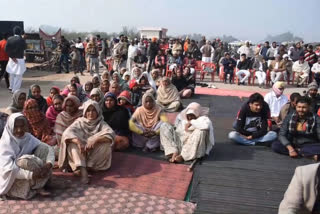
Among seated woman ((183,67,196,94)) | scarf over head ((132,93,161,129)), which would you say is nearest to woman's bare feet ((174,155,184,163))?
scarf over head ((132,93,161,129))

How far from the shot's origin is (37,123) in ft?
13.9

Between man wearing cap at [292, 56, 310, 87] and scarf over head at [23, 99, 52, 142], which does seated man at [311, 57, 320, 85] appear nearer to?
man wearing cap at [292, 56, 310, 87]

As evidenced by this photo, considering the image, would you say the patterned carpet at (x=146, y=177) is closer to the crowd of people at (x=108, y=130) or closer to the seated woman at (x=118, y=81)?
the crowd of people at (x=108, y=130)

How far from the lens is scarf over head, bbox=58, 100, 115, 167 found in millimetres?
3764

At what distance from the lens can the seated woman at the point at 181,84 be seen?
8398mm

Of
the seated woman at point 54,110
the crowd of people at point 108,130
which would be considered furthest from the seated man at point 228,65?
the seated woman at point 54,110

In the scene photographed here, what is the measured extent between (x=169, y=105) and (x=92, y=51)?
18.0ft

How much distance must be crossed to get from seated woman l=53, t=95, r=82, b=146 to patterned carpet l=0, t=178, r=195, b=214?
948 millimetres

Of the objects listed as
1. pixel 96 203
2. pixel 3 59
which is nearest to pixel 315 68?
pixel 3 59

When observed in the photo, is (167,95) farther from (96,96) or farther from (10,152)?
(10,152)

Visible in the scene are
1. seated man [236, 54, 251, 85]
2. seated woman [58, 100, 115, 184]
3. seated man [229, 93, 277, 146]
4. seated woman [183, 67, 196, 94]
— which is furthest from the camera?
seated man [236, 54, 251, 85]

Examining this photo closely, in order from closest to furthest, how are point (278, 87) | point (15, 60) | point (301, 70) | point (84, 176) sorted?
point (84, 176), point (278, 87), point (15, 60), point (301, 70)

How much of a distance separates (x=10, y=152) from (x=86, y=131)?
3.01ft

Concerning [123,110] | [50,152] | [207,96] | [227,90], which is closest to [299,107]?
[123,110]
